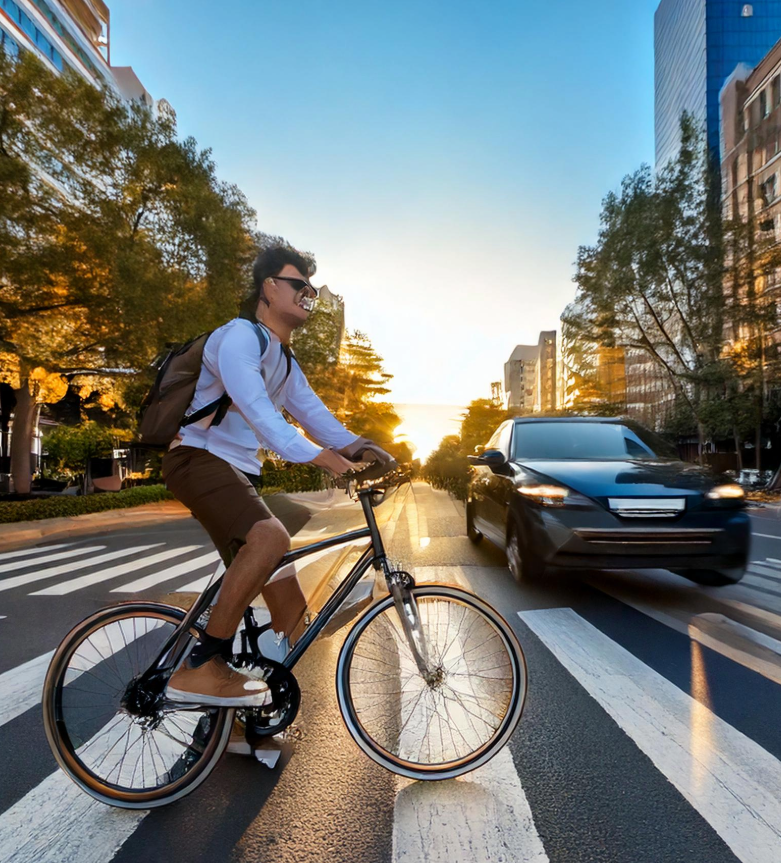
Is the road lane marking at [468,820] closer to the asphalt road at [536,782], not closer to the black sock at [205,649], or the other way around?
the asphalt road at [536,782]

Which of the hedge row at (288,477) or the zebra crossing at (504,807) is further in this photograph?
the hedge row at (288,477)

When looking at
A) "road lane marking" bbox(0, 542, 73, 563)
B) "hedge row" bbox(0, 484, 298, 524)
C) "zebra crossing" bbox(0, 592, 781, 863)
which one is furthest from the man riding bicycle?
"hedge row" bbox(0, 484, 298, 524)

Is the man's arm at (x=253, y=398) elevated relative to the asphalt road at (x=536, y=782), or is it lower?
elevated

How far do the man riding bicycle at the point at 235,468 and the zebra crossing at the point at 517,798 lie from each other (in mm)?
509

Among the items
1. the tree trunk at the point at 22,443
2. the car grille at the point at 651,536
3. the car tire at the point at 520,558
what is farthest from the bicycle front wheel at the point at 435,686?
the tree trunk at the point at 22,443

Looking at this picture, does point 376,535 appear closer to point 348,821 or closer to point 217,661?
point 217,661

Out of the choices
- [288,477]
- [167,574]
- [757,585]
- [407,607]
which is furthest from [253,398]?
[288,477]

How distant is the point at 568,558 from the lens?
5824 millimetres

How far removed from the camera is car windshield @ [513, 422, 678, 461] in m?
7.09

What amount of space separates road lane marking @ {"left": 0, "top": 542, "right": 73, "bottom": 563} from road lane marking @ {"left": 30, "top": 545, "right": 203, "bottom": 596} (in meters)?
2.15

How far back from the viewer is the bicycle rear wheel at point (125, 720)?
103 inches

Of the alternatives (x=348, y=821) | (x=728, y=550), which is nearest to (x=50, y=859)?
(x=348, y=821)

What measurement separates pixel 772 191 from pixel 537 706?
54897mm

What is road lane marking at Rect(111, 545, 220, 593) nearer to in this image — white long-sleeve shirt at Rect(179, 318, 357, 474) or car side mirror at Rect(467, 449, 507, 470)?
car side mirror at Rect(467, 449, 507, 470)
